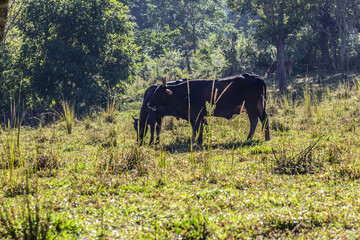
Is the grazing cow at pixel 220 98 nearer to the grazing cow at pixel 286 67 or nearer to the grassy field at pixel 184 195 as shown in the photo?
the grassy field at pixel 184 195

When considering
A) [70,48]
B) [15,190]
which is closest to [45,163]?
[15,190]

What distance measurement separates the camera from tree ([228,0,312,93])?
1986cm

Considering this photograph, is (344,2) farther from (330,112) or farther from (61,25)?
(61,25)

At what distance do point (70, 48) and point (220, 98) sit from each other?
9623 mm

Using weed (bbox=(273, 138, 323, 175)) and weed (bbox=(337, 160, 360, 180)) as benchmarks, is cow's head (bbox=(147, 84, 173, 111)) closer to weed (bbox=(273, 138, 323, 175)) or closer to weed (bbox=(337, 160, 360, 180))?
weed (bbox=(273, 138, 323, 175))

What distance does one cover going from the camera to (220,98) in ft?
32.3

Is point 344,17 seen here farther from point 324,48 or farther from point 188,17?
point 188,17

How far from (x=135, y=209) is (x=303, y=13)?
18222mm

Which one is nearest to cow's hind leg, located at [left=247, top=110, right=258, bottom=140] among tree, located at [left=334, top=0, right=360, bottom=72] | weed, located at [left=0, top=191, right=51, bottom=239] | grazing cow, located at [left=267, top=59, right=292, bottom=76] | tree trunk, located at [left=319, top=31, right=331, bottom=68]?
weed, located at [left=0, top=191, right=51, bottom=239]

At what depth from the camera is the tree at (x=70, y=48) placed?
16.8m

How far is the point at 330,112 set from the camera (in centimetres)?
1182

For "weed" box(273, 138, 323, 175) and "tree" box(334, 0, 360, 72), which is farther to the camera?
"tree" box(334, 0, 360, 72)

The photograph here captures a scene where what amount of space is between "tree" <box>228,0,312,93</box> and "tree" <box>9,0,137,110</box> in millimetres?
7309

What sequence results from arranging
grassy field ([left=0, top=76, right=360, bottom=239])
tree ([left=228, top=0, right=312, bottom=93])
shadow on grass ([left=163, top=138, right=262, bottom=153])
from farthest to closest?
tree ([left=228, top=0, right=312, bottom=93]) → shadow on grass ([left=163, top=138, right=262, bottom=153]) → grassy field ([left=0, top=76, right=360, bottom=239])
